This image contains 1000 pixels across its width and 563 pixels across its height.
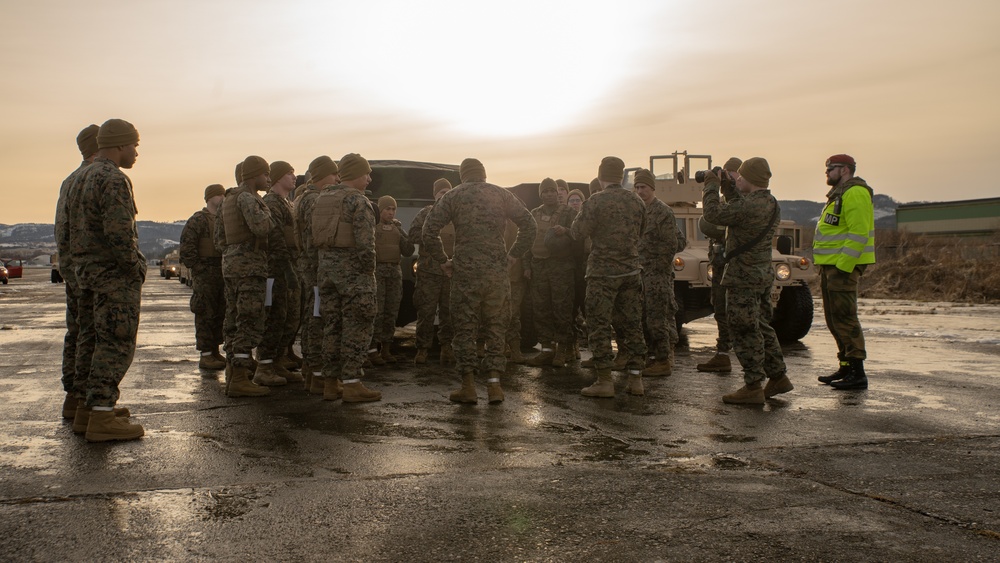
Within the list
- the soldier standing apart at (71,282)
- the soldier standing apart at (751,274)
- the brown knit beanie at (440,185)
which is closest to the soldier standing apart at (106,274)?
the soldier standing apart at (71,282)

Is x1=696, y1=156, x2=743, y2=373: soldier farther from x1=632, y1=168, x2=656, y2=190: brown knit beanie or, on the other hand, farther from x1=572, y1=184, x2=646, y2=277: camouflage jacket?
x1=572, y1=184, x2=646, y2=277: camouflage jacket

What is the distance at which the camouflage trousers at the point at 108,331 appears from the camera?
5258mm

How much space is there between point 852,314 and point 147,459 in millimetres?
5560

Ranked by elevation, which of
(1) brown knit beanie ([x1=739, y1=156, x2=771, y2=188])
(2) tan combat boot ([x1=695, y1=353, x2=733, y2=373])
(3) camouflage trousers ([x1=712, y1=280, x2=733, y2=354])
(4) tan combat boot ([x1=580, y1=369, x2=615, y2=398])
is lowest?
(2) tan combat boot ([x1=695, y1=353, x2=733, y2=373])

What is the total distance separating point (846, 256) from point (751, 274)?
1.10m

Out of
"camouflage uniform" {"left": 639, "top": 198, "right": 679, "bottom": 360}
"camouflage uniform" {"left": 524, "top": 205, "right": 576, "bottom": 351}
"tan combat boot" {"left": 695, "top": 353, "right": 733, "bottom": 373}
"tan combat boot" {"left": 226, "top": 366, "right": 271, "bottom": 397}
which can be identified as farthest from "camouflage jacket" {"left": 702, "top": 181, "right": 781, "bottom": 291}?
"tan combat boot" {"left": 226, "top": 366, "right": 271, "bottom": 397}

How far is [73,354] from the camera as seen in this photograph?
19.5 feet

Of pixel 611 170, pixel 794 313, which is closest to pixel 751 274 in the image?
pixel 611 170

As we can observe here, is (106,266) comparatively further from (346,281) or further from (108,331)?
(346,281)

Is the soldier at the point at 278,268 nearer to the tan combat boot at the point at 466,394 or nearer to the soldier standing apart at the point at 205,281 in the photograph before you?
the soldier standing apart at the point at 205,281

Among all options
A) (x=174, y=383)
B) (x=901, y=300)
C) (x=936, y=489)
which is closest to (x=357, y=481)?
(x=936, y=489)

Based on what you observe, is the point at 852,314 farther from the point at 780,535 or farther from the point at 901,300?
the point at 901,300

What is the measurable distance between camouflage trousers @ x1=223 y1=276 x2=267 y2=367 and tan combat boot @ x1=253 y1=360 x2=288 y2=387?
50 centimetres

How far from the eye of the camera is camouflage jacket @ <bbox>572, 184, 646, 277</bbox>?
6.99 metres
